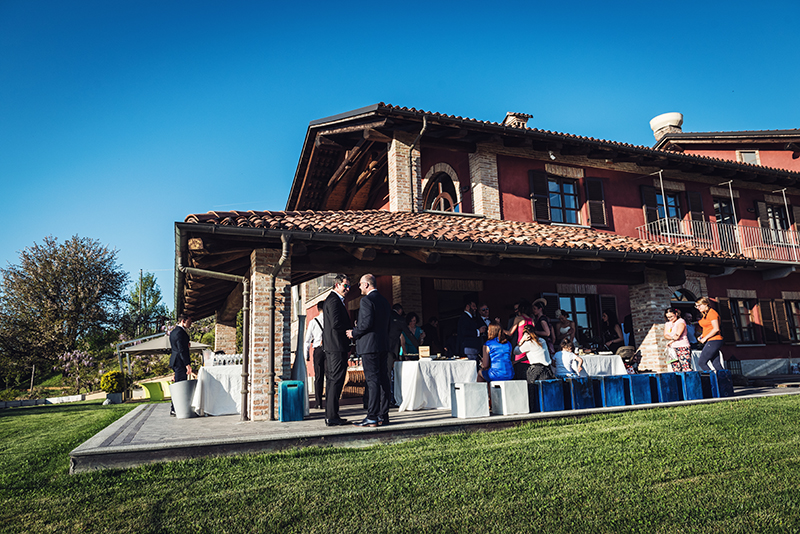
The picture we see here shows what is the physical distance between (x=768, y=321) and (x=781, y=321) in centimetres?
→ 56

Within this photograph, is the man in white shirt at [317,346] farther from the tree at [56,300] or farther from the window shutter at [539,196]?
the tree at [56,300]

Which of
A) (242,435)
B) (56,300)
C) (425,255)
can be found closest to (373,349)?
(242,435)

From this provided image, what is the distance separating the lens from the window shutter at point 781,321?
15.4 metres

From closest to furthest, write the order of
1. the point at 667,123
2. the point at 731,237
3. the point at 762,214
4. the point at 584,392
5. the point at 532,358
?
the point at 584,392 < the point at 532,358 < the point at 731,237 < the point at 762,214 < the point at 667,123

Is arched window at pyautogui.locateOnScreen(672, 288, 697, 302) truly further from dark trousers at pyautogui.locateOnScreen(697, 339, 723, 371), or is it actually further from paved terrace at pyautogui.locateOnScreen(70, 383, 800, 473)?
paved terrace at pyautogui.locateOnScreen(70, 383, 800, 473)

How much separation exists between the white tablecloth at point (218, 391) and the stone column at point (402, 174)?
5029 mm

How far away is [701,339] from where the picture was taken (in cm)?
869

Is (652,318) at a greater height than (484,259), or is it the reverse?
(484,259)

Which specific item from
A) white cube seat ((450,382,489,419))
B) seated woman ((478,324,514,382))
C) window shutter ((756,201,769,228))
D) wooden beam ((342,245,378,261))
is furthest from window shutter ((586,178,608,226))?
white cube seat ((450,382,489,419))

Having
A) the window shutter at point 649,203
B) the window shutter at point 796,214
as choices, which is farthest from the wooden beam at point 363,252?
the window shutter at point 796,214

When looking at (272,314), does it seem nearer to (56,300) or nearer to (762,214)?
(762,214)

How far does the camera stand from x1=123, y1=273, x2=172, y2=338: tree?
33838 millimetres

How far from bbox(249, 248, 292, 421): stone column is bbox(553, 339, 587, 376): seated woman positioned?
13.4 feet

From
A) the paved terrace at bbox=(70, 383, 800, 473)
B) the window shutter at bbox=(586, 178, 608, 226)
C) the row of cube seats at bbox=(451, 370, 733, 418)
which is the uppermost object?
the window shutter at bbox=(586, 178, 608, 226)
